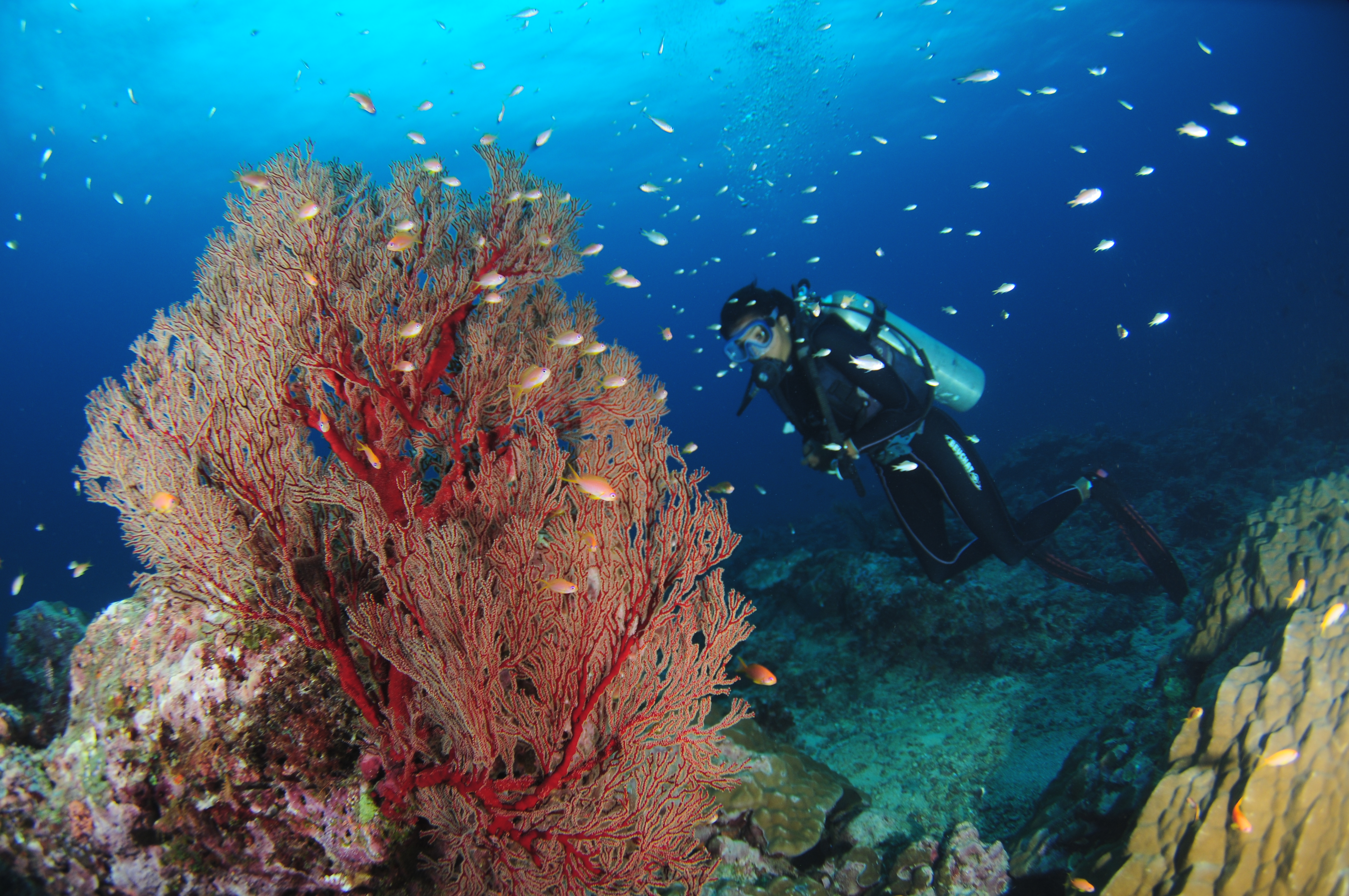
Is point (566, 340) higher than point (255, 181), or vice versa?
point (255, 181)

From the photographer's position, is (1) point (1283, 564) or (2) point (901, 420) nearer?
(1) point (1283, 564)

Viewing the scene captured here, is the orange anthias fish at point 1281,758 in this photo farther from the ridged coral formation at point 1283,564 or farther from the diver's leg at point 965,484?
the diver's leg at point 965,484

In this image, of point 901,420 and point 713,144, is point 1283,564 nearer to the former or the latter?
point 901,420

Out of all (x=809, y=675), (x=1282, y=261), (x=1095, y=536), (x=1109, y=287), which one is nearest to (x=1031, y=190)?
(x=1282, y=261)

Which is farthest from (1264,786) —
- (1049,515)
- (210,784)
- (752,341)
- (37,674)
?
(37,674)

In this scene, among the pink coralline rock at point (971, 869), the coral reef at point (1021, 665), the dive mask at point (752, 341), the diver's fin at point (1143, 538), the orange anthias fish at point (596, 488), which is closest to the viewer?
the orange anthias fish at point (596, 488)

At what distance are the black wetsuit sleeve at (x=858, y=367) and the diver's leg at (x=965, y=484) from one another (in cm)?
87

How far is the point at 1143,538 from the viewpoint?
6.68 metres

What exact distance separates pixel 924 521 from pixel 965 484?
778 mm

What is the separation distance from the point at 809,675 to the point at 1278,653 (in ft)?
17.4

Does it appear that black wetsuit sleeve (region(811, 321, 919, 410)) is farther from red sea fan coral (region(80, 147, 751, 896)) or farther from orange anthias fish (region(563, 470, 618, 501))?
orange anthias fish (region(563, 470, 618, 501))

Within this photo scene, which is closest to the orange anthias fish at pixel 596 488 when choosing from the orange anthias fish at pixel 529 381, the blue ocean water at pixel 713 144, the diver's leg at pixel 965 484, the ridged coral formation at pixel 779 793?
the orange anthias fish at pixel 529 381

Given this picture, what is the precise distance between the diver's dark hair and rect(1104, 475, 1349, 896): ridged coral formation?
4.35m

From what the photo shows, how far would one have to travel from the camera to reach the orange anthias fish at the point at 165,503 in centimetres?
247
